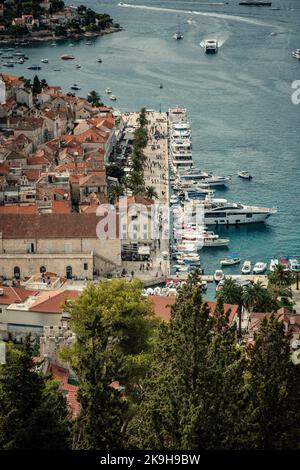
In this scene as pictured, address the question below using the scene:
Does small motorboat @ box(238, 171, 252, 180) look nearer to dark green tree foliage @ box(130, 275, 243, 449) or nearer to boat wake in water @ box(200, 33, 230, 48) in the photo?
dark green tree foliage @ box(130, 275, 243, 449)

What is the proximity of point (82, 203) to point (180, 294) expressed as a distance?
852 inches

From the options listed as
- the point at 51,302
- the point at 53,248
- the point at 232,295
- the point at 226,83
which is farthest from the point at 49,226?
the point at 226,83

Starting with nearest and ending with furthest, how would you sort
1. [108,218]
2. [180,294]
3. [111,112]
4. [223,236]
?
1. [180,294]
2. [108,218]
3. [223,236]
4. [111,112]

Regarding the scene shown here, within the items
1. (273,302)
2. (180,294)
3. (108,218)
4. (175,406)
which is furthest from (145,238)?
(175,406)

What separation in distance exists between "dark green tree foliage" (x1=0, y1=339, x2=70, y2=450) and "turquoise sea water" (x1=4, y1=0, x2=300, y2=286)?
72.0 ft

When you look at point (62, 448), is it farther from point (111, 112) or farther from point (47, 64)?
point (47, 64)

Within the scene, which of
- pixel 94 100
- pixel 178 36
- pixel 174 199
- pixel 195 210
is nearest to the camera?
pixel 195 210

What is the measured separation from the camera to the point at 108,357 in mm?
19516

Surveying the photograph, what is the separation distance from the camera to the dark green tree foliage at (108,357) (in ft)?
58.1

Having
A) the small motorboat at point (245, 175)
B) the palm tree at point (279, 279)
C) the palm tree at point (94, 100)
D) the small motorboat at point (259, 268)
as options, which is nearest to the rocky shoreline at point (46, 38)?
the palm tree at point (94, 100)

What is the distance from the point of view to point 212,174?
51500 millimetres

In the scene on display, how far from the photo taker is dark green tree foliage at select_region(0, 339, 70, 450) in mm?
17609

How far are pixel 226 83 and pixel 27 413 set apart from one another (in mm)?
58556

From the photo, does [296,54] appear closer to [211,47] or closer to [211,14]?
[211,47]
